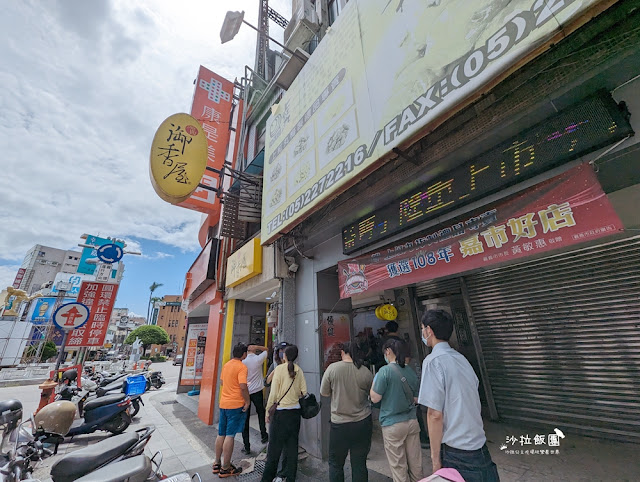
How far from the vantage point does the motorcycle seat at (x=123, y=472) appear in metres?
2.46

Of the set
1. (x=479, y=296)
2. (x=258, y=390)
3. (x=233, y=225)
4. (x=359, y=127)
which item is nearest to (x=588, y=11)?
(x=359, y=127)

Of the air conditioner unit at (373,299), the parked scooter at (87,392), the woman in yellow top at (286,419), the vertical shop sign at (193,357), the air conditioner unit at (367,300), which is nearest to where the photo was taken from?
the woman in yellow top at (286,419)

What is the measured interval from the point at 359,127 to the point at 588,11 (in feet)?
9.07

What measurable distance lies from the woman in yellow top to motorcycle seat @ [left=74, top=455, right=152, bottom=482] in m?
1.54

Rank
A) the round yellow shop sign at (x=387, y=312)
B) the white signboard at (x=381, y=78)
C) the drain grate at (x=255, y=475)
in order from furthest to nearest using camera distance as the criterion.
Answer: the round yellow shop sign at (x=387, y=312), the drain grate at (x=255, y=475), the white signboard at (x=381, y=78)

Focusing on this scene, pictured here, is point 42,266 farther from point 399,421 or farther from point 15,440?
point 399,421

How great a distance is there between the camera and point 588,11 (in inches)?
87.4

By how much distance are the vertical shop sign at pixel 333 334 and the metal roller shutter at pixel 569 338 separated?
9.68 feet

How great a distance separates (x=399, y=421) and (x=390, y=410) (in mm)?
147

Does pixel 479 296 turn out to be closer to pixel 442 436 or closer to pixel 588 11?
pixel 442 436

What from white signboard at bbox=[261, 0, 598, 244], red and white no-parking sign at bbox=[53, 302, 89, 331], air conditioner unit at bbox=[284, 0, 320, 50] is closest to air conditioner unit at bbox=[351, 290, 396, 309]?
white signboard at bbox=[261, 0, 598, 244]

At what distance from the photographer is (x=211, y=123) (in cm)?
1033

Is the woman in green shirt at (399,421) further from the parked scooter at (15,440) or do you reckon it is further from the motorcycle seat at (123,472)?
the parked scooter at (15,440)

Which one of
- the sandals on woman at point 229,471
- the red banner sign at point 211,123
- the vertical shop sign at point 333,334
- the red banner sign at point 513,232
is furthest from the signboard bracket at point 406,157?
the red banner sign at point 211,123
